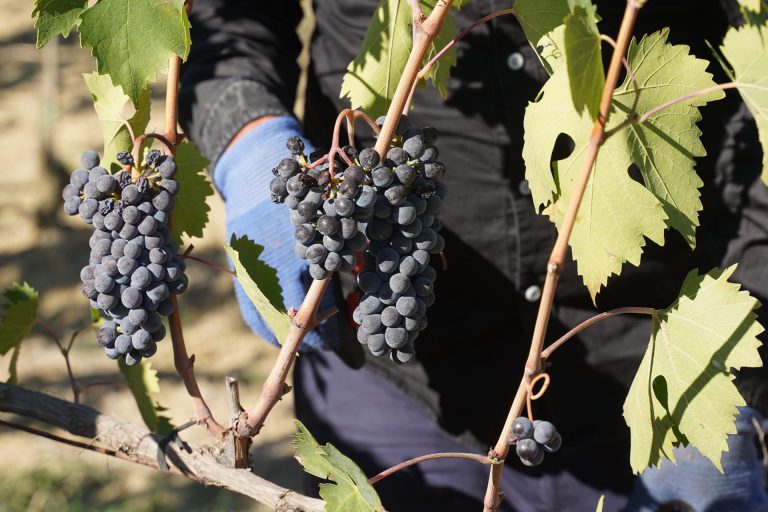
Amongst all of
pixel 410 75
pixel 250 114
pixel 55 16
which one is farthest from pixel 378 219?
pixel 250 114

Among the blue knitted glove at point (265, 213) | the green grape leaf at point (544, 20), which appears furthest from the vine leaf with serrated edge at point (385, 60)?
the blue knitted glove at point (265, 213)

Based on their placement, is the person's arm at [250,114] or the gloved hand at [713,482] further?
the gloved hand at [713,482]

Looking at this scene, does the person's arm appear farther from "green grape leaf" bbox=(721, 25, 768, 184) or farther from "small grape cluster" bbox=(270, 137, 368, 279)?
"green grape leaf" bbox=(721, 25, 768, 184)

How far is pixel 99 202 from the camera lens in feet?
2.90

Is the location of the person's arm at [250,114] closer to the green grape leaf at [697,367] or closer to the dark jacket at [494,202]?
the dark jacket at [494,202]

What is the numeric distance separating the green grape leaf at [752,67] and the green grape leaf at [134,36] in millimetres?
498

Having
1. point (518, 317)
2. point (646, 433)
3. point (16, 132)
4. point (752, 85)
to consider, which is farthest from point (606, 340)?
point (16, 132)

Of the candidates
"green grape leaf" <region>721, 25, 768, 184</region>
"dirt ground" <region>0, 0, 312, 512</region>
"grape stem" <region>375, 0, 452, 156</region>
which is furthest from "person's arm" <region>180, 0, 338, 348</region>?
"dirt ground" <region>0, 0, 312, 512</region>

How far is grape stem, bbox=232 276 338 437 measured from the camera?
2.73ft

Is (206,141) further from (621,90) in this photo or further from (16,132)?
(16,132)

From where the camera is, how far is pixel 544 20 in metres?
0.86

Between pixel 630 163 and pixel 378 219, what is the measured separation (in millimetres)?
250

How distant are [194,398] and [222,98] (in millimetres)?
724

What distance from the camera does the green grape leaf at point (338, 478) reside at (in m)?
0.79
